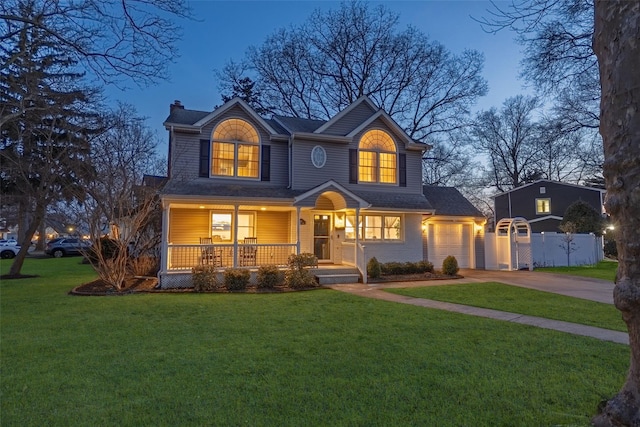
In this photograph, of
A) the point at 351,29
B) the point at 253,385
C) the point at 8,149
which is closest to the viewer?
the point at 253,385

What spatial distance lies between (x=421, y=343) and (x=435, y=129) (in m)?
22.8

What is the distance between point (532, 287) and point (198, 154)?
12328 millimetres

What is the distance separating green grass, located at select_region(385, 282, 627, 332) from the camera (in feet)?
23.8

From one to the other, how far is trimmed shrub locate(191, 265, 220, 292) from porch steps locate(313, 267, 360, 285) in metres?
3.42

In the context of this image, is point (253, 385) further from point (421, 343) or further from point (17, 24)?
point (17, 24)

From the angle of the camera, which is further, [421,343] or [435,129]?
[435,129]

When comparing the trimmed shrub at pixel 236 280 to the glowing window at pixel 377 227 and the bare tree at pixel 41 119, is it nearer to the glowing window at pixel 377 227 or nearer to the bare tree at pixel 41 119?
the glowing window at pixel 377 227

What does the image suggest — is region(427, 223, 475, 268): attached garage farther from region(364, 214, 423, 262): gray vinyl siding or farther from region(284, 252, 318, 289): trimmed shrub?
region(284, 252, 318, 289): trimmed shrub

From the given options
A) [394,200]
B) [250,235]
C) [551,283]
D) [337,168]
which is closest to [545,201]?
[551,283]

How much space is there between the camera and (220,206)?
13.5 meters

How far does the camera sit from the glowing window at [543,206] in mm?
30422

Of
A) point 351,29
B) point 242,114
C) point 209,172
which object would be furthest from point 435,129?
point 209,172

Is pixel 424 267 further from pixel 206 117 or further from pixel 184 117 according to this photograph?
pixel 184 117

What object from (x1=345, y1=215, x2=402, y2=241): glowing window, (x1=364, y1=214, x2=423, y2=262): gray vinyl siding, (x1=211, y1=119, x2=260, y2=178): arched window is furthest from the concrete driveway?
(x1=211, y1=119, x2=260, y2=178): arched window
